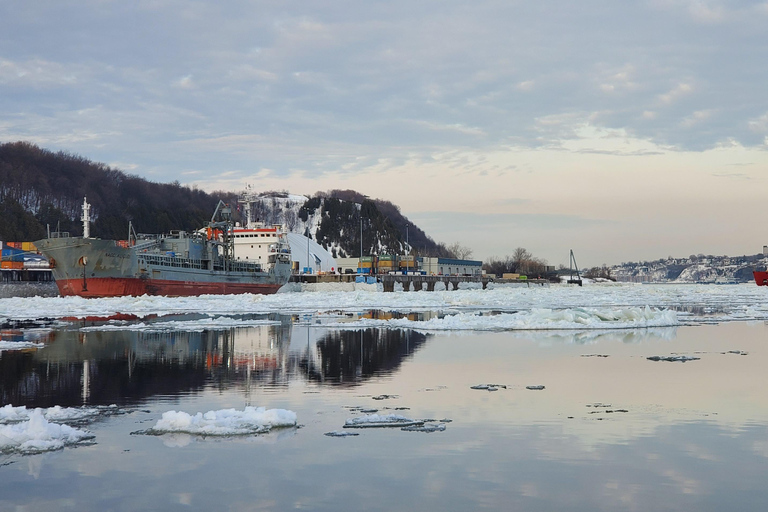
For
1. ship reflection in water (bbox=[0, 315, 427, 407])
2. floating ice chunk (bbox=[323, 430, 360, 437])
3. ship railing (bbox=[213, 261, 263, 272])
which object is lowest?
floating ice chunk (bbox=[323, 430, 360, 437])

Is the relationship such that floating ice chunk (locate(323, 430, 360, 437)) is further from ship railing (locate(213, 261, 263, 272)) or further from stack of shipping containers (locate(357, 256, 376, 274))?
stack of shipping containers (locate(357, 256, 376, 274))

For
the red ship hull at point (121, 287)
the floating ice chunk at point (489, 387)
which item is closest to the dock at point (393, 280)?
the red ship hull at point (121, 287)

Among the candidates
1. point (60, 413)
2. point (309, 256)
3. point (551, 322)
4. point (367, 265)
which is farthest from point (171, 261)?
point (309, 256)

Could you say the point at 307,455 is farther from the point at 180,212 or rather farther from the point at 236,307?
the point at 180,212

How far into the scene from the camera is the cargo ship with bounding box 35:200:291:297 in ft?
190

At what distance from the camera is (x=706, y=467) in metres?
7.31

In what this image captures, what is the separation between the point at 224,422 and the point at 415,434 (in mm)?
2383

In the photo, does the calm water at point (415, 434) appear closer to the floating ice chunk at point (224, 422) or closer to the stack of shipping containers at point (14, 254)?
the floating ice chunk at point (224, 422)

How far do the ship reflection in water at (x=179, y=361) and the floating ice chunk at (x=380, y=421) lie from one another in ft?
11.5

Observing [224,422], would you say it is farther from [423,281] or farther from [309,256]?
[309,256]

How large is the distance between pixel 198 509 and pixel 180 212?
18475 cm

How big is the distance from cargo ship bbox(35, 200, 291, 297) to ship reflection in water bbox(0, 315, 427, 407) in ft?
114

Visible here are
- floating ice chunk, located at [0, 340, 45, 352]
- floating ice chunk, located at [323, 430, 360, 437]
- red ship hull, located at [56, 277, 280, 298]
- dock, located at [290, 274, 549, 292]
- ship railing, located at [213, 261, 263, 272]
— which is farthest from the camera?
dock, located at [290, 274, 549, 292]

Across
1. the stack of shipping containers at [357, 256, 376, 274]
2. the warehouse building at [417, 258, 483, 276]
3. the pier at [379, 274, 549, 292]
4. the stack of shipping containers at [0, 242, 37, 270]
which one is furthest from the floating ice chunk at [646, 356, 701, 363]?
the warehouse building at [417, 258, 483, 276]
